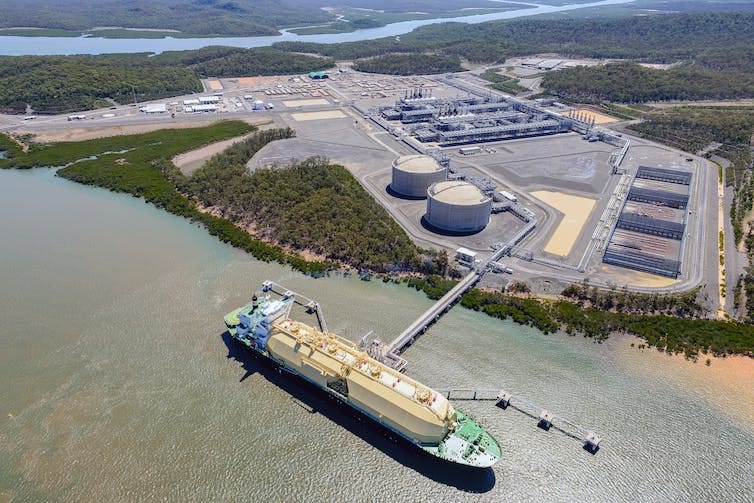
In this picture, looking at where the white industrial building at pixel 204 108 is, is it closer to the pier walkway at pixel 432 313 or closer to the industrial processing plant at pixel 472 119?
the industrial processing plant at pixel 472 119

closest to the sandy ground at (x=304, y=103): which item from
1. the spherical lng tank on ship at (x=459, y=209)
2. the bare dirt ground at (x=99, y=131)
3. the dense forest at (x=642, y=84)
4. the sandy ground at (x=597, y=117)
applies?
the bare dirt ground at (x=99, y=131)

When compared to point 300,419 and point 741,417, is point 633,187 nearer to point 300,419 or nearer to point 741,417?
point 741,417

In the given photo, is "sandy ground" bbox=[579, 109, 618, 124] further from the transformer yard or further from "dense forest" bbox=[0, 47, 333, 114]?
"dense forest" bbox=[0, 47, 333, 114]

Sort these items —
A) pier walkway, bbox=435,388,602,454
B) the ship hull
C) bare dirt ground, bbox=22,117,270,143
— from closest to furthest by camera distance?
the ship hull < pier walkway, bbox=435,388,602,454 < bare dirt ground, bbox=22,117,270,143

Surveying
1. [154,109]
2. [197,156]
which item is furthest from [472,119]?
[154,109]

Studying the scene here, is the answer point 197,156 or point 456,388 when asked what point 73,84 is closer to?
point 197,156

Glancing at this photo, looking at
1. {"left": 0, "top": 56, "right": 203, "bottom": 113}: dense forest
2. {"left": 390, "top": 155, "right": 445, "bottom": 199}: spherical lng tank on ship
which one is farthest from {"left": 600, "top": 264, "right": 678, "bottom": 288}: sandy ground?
{"left": 0, "top": 56, "right": 203, "bottom": 113}: dense forest

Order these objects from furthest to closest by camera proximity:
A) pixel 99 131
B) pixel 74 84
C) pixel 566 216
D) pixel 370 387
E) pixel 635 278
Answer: pixel 74 84, pixel 99 131, pixel 566 216, pixel 635 278, pixel 370 387
